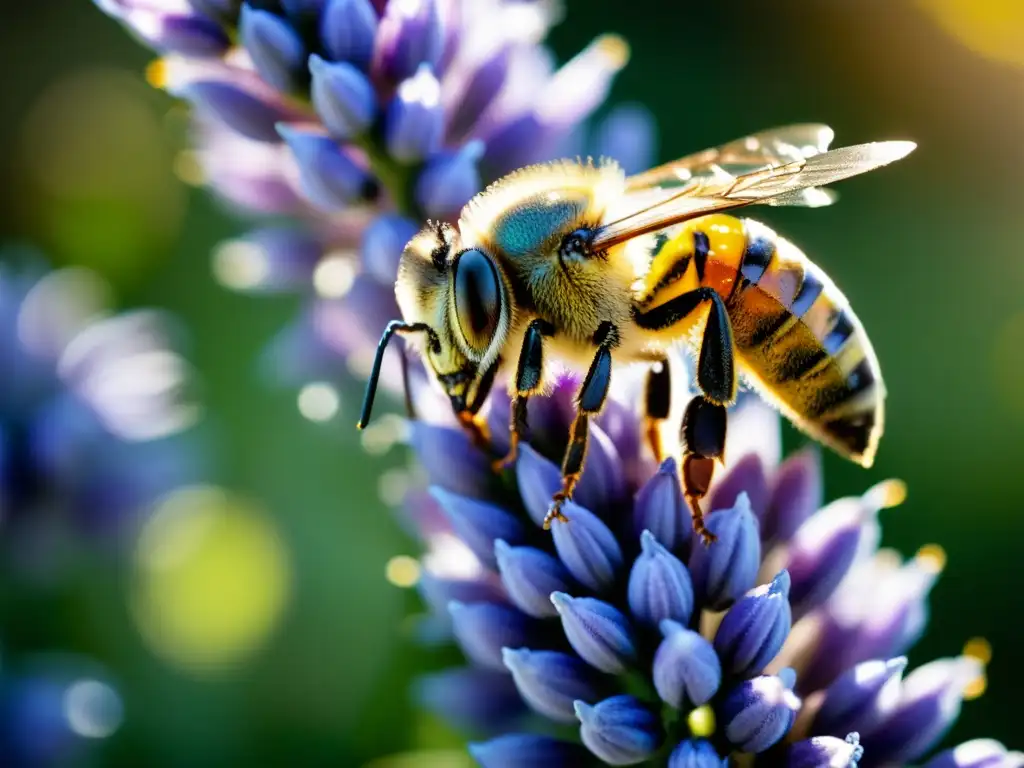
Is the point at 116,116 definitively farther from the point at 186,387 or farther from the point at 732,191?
the point at 732,191

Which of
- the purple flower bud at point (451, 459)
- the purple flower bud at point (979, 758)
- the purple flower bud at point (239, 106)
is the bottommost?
the purple flower bud at point (979, 758)

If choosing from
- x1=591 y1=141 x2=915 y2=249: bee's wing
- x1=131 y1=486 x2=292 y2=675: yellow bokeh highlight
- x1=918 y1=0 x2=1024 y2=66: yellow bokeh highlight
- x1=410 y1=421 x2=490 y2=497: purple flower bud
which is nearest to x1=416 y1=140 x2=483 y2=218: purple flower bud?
x1=591 y1=141 x2=915 y2=249: bee's wing

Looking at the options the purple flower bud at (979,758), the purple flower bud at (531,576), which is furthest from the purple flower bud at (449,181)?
the purple flower bud at (979,758)

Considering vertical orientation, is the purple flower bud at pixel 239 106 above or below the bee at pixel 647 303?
above

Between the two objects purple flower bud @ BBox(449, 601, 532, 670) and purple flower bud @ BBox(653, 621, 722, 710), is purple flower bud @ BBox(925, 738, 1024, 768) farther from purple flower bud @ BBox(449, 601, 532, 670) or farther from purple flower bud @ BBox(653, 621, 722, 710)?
purple flower bud @ BBox(449, 601, 532, 670)

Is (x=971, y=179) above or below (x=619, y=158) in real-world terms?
above

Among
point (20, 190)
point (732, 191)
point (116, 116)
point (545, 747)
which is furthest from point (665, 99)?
point (545, 747)

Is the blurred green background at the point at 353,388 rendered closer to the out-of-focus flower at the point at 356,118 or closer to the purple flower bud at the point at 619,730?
the out-of-focus flower at the point at 356,118
